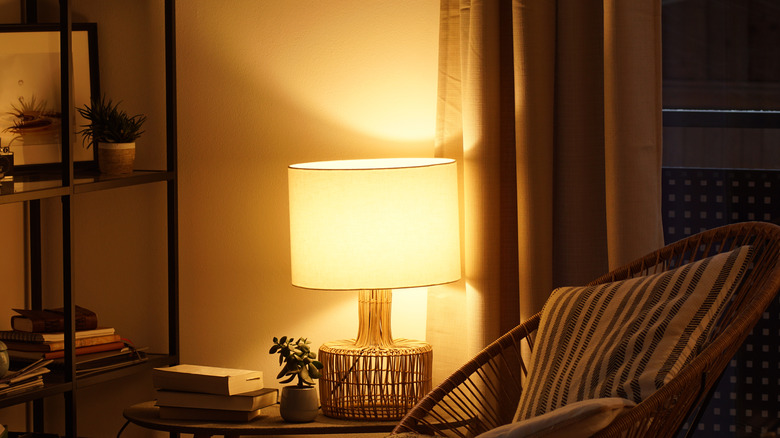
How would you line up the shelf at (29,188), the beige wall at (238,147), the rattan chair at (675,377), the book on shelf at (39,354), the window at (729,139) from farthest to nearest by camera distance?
the beige wall at (238,147) < the window at (729,139) < the book on shelf at (39,354) < the shelf at (29,188) < the rattan chair at (675,377)

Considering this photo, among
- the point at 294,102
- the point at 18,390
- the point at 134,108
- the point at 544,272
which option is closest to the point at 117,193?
the point at 134,108

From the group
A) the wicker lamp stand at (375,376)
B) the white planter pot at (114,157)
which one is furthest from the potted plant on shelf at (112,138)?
the wicker lamp stand at (375,376)

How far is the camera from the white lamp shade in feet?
6.86

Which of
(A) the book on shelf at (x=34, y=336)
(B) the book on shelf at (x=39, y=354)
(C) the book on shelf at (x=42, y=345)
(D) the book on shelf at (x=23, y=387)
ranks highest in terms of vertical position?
(A) the book on shelf at (x=34, y=336)

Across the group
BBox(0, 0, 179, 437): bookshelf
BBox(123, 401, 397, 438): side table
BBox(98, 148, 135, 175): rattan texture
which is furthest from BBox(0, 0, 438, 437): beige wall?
BBox(123, 401, 397, 438): side table

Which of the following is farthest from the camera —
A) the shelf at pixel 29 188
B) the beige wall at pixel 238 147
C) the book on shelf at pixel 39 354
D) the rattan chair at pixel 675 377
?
the beige wall at pixel 238 147

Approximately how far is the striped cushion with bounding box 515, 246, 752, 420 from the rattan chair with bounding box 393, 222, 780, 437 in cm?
4

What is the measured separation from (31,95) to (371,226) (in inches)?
40.1

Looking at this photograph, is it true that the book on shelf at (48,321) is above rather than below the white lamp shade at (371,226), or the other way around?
below

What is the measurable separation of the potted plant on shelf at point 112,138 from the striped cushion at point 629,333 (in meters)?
1.24

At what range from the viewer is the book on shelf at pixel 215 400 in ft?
7.12

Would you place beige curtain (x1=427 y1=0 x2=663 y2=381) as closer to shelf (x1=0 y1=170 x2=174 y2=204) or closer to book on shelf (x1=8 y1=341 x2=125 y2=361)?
shelf (x1=0 y1=170 x2=174 y2=204)

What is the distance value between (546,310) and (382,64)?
3.15 ft

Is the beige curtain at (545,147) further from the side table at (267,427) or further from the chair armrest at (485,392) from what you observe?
the side table at (267,427)
